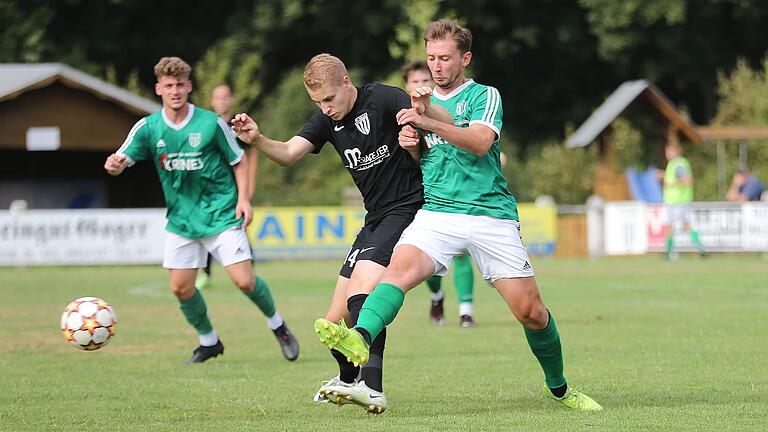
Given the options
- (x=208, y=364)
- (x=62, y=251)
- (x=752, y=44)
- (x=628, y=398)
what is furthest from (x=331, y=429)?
(x=752, y=44)

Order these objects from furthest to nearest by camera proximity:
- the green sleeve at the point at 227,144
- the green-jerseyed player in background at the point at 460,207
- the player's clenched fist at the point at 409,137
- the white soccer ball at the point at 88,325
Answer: the green sleeve at the point at 227,144
the white soccer ball at the point at 88,325
the green-jerseyed player in background at the point at 460,207
the player's clenched fist at the point at 409,137

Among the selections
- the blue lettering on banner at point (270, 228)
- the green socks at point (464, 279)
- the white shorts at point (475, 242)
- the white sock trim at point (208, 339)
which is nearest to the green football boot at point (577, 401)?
the white shorts at point (475, 242)

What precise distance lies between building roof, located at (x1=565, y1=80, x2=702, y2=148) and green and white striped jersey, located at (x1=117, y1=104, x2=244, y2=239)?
23315 millimetres

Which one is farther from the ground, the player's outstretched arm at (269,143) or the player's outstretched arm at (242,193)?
the player's outstretched arm at (269,143)

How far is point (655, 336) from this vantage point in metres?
11.0

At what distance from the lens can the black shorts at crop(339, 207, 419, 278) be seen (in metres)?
6.94

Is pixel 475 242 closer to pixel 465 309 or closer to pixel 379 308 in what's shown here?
pixel 379 308

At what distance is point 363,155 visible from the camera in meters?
7.01

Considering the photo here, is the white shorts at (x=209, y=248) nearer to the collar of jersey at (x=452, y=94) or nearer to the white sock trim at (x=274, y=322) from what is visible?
the white sock trim at (x=274, y=322)

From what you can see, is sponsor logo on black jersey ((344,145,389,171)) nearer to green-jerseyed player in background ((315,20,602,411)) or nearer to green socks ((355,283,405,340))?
green-jerseyed player in background ((315,20,602,411))

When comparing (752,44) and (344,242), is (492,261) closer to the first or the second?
(344,242)

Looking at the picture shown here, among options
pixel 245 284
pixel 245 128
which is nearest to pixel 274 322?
pixel 245 284

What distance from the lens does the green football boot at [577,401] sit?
22.5ft

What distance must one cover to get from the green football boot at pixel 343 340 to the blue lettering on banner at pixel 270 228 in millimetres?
19141
